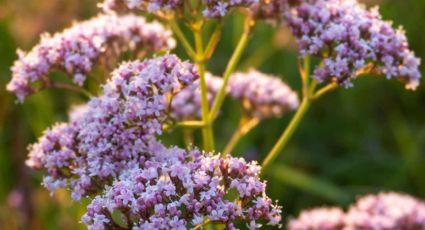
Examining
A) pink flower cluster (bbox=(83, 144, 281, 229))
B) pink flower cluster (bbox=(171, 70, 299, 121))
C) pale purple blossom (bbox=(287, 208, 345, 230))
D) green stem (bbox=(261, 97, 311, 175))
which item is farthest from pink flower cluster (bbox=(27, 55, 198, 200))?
pale purple blossom (bbox=(287, 208, 345, 230))

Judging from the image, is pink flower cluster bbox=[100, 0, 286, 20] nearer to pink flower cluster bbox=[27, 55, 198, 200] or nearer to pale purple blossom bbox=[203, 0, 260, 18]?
pale purple blossom bbox=[203, 0, 260, 18]

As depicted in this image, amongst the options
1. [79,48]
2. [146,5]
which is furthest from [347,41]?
[79,48]

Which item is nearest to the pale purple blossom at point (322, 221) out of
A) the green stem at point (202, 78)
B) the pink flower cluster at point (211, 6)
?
the green stem at point (202, 78)

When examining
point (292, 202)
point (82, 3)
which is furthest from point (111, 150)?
point (82, 3)

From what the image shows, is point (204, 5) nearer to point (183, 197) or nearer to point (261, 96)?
point (183, 197)

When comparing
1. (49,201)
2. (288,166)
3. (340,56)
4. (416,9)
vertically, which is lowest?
(340,56)

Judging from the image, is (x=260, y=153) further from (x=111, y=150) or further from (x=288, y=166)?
(x=111, y=150)
